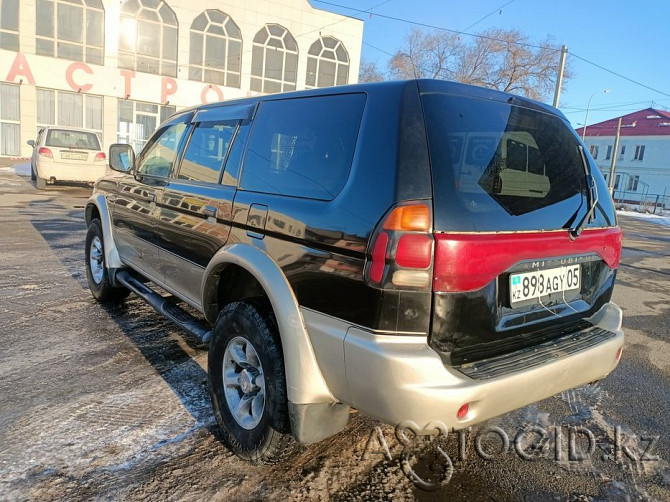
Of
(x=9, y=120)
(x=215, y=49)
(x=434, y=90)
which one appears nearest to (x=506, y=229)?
(x=434, y=90)

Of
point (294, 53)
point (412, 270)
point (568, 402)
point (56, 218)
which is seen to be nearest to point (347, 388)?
point (412, 270)

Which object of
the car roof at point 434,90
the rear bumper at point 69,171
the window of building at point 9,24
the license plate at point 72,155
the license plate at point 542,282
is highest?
the window of building at point 9,24

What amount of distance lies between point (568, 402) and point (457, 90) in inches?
92.2

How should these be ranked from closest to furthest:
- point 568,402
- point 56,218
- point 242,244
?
point 242,244
point 568,402
point 56,218

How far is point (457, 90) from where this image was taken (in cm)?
226

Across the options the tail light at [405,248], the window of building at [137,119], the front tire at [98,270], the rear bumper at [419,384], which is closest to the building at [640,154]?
the window of building at [137,119]

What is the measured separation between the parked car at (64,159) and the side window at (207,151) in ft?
39.4

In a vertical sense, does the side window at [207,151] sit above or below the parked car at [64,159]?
above

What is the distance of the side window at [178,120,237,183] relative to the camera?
10.1 feet

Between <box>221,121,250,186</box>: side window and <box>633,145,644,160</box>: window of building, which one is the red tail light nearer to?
<box>221,121,250,186</box>: side window

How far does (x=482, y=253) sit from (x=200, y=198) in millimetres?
1833

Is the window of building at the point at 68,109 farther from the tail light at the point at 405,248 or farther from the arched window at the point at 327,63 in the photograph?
the tail light at the point at 405,248

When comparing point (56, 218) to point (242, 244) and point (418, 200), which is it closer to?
point (242, 244)

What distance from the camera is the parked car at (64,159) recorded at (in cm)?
1357
